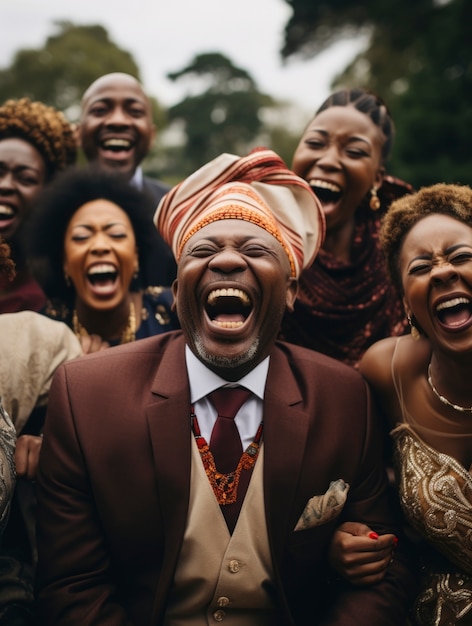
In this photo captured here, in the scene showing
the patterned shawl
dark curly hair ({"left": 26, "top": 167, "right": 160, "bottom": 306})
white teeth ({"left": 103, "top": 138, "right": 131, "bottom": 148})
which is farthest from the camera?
white teeth ({"left": 103, "top": 138, "right": 131, "bottom": 148})

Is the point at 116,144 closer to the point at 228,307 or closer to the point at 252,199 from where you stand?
the point at 252,199

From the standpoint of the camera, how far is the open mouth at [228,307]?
3117mm

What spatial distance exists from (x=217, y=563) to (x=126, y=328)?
1.81 metres

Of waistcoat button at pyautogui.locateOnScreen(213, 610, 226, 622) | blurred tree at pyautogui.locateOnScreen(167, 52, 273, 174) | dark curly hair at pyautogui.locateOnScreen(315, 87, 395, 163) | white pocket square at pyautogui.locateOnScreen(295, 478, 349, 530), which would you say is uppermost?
blurred tree at pyautogui.locateOnScreen(167, 52, 273, 174)

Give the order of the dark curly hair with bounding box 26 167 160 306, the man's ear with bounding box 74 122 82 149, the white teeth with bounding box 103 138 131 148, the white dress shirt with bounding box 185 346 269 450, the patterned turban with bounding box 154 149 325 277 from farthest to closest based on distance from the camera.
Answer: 1. the man's ear with bounding box 74 122 82 149
2. the white teeth with bounding box 103 138 131 148
3. the dark curly hair with bounding box 26 167 160 306
4. the patterned turban with bounding box 154 149 325 277
5. the white dress shirt with bounding box 185 346 269 450

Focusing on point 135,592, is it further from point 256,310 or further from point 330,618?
point 256,310

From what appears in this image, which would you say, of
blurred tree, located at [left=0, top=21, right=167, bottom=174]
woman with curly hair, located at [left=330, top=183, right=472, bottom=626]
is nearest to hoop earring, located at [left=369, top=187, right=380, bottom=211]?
woman with curly hair, located at [left=330, top=183, right=472, bottom=626]

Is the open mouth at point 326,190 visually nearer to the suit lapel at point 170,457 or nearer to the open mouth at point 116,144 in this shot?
the open mouth at point 116,144

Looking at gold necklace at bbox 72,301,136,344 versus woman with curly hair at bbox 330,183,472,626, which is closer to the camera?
woman with curly hair at bbox 330,183,472,626

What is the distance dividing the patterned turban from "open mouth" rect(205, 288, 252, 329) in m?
0.35

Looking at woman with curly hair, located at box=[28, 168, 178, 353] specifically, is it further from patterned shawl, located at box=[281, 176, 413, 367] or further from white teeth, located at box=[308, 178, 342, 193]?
white teeth, located at box=[308, 178, 342, 193]

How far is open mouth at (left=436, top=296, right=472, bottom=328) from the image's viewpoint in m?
3.13

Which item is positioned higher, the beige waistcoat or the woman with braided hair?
the woman with braided hair

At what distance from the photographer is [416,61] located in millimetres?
21016
